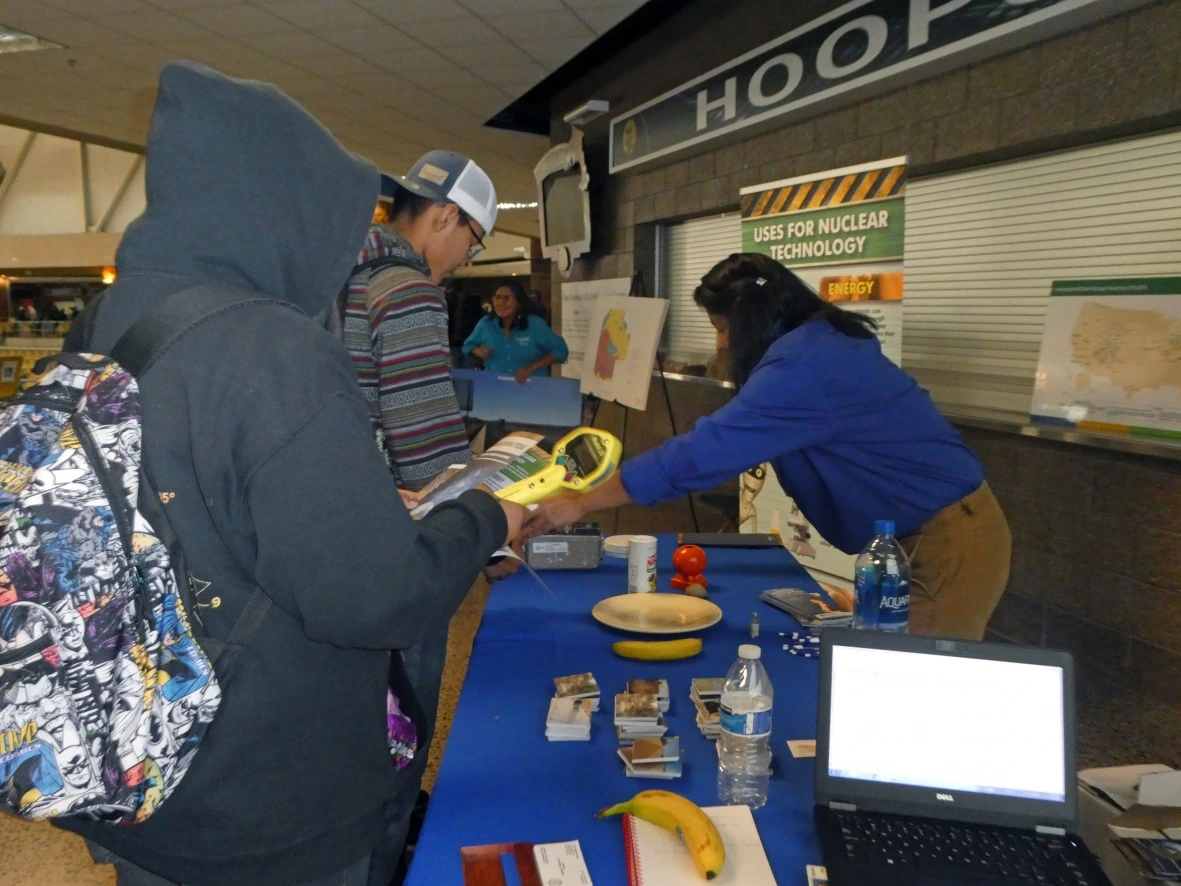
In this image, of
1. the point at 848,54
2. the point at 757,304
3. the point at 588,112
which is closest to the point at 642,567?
the point at 757,304

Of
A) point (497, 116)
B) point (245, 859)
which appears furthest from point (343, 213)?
point (497, 116)

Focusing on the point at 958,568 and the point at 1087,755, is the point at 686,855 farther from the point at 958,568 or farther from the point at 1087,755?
the point at 1087,755

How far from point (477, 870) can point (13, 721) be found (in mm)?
500

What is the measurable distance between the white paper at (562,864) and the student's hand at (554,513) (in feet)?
2.86

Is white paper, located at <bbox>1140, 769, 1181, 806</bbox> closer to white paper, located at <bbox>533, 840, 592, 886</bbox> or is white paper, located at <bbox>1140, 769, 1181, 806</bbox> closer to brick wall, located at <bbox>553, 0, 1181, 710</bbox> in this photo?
white paper, located at <bbox>533, 840, 592, 886</bbox>

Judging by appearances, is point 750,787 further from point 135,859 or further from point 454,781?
point 135,859

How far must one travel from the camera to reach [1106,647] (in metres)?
2.47

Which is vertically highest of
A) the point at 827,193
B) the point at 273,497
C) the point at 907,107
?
the point at 907,107

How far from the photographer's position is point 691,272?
5.21m

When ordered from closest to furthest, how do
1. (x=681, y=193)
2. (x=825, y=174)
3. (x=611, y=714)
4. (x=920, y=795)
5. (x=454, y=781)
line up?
(x=920, y=795), (x=454, y=781), (x=611, y=714), (x=825, y=174), (x=681, y=193)

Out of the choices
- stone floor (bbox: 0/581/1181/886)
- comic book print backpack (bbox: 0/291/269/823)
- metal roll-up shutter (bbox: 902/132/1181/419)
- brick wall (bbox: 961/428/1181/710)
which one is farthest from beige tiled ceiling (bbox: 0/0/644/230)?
comic book print backpack (bbox: 0/291/269/823)

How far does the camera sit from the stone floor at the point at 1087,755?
2.15m

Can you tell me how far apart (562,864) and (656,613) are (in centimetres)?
84

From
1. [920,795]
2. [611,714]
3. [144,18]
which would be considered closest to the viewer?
[920,795]
